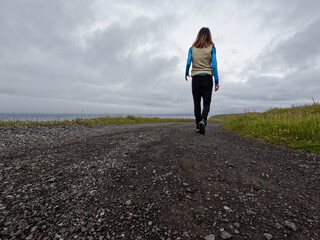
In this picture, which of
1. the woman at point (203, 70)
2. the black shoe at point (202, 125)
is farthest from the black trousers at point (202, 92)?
the black shoe at point (202, 125)

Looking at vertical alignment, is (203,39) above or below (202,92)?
above

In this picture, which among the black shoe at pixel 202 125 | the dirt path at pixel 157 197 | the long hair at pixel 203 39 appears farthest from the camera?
the long hair at pixel 203 39

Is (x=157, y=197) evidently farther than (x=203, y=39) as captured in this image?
No

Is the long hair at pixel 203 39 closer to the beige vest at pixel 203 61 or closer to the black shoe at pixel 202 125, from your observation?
the beige vest at pixel 203 61

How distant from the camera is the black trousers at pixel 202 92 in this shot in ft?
21.5

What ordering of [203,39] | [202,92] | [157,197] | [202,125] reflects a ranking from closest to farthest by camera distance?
[157,197]
[202,125]
[203,39]
[202,92]

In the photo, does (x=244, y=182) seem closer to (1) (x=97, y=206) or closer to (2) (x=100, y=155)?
(1) (x=97, y=206)

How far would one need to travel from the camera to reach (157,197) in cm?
214

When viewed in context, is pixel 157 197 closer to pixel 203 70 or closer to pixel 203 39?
pixel 203 70

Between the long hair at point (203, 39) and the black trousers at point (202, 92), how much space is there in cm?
140

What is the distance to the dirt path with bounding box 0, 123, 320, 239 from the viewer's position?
5.29 feet

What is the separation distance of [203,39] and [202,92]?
2.26 metres

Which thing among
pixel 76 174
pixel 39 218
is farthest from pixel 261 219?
pixel 76 174

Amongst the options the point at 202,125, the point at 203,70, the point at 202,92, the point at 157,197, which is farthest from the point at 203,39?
the point at 157,197
